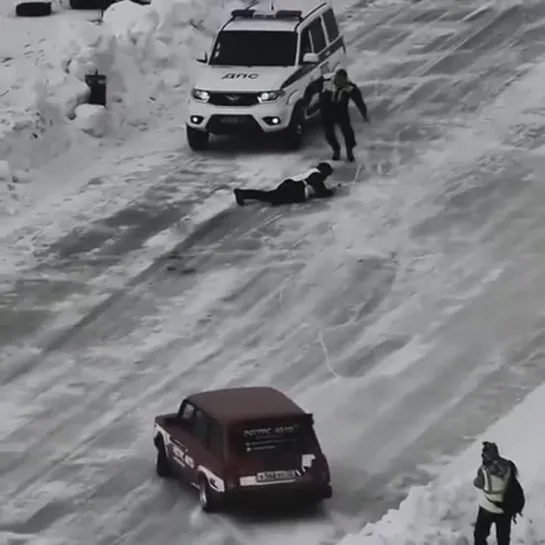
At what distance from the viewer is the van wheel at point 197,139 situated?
1083 inches

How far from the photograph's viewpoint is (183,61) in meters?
31.3

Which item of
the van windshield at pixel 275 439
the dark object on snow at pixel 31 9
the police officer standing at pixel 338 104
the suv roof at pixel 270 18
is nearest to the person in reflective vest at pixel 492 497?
the van windshield at pixel 275 439

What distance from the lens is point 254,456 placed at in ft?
53.9

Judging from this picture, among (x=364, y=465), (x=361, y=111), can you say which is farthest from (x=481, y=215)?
(x=364, y=465)

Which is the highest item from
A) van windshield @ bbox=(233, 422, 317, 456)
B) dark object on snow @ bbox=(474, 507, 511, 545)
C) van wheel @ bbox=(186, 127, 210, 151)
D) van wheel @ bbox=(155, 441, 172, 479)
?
dark object on snow @ bbox=(474, 507, 511, 545)

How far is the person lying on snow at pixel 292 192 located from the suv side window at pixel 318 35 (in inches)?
145

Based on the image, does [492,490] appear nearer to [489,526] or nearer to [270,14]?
[489,526]

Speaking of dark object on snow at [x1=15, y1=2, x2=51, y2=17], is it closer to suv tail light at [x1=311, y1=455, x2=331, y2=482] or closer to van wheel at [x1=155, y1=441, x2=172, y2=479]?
van wheel at [x1=155, y1=441, x2=172, y2=479]

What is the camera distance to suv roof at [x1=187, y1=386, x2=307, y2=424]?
16656mm

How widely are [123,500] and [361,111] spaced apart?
1137 centimetres

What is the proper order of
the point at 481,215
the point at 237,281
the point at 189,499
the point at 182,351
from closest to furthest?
the point at 189,499
the point at 182,351
the point at 237,281
the point at 481,215

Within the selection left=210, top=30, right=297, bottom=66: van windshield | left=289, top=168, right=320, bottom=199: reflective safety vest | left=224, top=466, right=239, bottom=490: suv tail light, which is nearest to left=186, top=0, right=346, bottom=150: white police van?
left=210, top=30, right=297, bottom=66: van windshield

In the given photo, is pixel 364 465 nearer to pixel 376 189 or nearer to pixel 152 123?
pixel 376 189

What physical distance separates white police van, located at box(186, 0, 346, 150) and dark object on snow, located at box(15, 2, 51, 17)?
16.4 feet
